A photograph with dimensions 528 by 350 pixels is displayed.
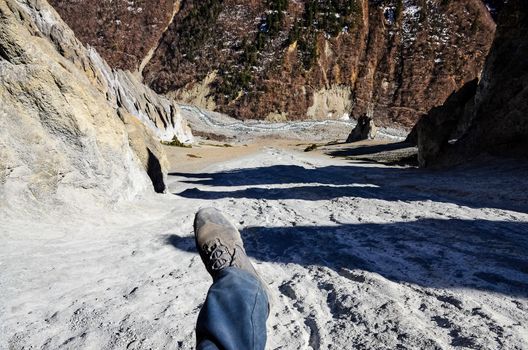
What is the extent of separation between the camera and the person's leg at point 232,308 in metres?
1.82

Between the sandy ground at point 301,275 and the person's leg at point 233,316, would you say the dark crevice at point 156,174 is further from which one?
the person's leg at point 233,316

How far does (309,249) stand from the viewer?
4.28m

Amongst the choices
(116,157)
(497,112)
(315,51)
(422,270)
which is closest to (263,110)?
(315,51)

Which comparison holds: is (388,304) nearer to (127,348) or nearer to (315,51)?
(127,348)

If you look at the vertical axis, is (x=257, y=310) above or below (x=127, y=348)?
above

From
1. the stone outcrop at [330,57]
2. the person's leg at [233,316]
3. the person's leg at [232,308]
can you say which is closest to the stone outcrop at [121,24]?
the stone outcrop at [330,57]

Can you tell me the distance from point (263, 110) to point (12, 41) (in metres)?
42.6

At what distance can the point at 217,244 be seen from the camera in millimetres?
2887

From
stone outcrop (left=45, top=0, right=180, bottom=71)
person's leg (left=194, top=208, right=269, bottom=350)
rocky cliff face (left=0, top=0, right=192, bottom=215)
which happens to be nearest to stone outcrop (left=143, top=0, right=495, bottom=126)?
stone outcrop (left=45, top=0, right=180, bottom=71)

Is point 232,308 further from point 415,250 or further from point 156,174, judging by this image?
point 156,174

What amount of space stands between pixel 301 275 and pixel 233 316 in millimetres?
1692

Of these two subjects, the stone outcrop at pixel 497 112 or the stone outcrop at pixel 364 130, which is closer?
the stone outcrop at pixel 497 112

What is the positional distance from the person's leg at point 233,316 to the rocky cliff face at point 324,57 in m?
45.0

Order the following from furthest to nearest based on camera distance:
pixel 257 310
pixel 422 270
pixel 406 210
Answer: pixel 406 210 → pixel 422 270 → pixel 257 310
